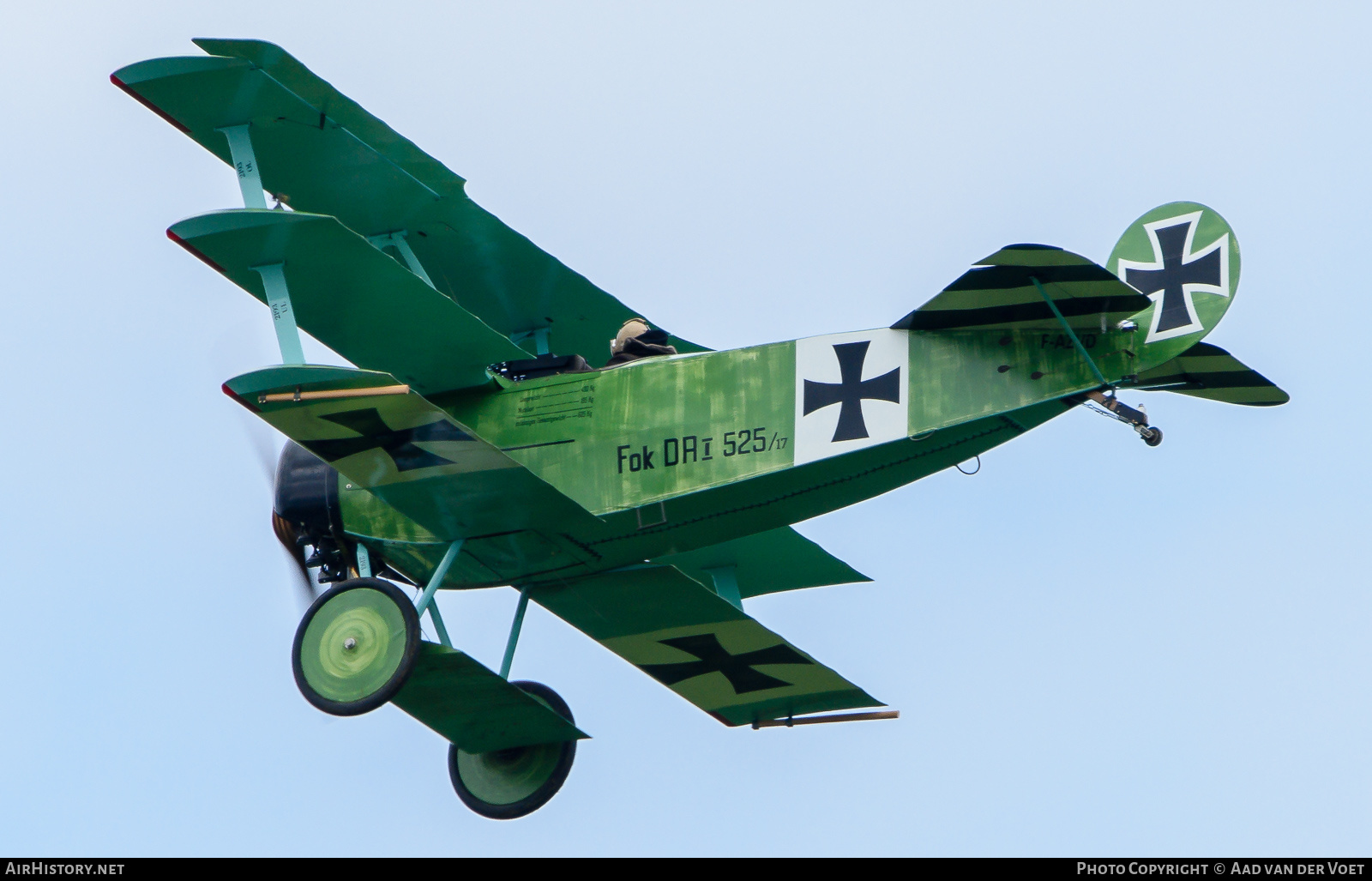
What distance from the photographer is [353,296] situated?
13945mm

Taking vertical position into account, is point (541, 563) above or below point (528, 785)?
above

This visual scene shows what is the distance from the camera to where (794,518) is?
14156 mm

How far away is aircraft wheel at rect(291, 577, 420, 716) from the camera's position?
13984 mm

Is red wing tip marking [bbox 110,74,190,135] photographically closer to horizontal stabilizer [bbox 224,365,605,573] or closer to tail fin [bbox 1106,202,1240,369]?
horizontal stabilizer [bbox 224,365,605,573]

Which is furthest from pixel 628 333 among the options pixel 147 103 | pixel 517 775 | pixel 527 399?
pixel 517 775

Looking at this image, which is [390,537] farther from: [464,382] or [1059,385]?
[1059,385]

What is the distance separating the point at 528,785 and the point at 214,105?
6.25 meters

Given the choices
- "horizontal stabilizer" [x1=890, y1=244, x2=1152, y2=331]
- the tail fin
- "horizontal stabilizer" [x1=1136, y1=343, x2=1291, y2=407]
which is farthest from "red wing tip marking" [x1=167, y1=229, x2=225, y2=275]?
"horizontal stabilizer" [x1=1136, y1=343, x2=1291, y2=407]

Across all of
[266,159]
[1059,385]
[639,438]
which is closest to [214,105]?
[266,159]

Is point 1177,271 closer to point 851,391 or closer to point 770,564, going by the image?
point 851,391

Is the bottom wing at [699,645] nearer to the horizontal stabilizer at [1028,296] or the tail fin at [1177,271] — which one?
the horizontal stabilizer at [1028,296]

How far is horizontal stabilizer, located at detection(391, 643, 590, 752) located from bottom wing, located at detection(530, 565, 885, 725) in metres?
0.75

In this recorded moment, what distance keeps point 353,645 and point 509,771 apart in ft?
10.3
